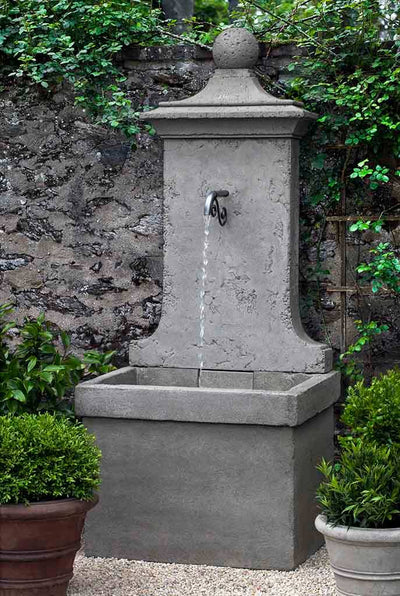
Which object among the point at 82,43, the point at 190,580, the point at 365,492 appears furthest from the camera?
the point at 82,43

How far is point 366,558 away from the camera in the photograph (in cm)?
391

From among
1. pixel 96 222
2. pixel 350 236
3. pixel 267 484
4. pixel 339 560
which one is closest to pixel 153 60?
pixel 96 222

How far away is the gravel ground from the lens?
14.1 feet

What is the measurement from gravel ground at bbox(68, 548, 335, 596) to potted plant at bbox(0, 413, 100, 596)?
348mm

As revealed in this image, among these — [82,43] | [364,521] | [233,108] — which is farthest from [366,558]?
[82,43]

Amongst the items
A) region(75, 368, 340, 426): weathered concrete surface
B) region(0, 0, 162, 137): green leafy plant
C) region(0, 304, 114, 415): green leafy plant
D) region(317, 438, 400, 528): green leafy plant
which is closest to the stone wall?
region(0, 0, 162, 137): green leafy plant

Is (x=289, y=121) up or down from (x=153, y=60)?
down

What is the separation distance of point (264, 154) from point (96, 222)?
1.05 metres

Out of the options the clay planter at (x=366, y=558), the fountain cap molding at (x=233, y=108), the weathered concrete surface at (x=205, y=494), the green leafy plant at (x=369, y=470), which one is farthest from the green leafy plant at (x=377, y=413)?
the fountain cap molding at (x=233, y=108)

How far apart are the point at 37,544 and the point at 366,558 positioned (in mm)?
1169

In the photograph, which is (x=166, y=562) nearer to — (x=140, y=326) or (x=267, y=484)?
(x=267, y=484)

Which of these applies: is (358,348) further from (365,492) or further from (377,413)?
(365,492)

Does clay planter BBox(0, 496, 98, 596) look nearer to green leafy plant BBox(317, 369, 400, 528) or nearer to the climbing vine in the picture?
green leafy plant BBox(317, 369, 400, 528)

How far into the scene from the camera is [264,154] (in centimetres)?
507
